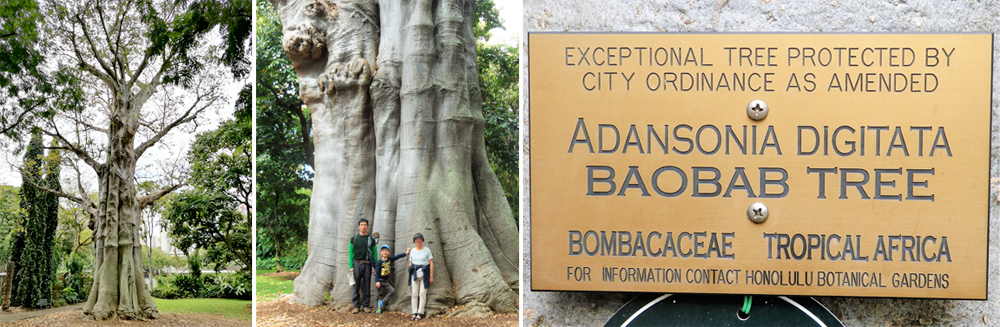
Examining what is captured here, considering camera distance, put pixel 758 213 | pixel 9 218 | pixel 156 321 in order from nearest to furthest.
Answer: pixel 758 213, pixel 9 218, pixel 156 321

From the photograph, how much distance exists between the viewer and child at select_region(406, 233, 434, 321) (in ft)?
11.4

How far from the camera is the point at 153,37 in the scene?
3559 mm

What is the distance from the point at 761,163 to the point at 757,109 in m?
0.17

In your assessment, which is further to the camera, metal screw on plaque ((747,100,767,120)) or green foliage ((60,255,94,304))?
green foliage ((60,255,94,304))

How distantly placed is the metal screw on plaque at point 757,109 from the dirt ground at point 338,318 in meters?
2.16

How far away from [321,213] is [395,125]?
0.80 metres

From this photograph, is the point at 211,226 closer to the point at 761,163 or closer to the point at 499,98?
→ the point at 499,98

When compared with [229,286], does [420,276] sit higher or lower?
higher

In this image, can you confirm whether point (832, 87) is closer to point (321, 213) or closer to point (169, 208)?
point (321, 213)

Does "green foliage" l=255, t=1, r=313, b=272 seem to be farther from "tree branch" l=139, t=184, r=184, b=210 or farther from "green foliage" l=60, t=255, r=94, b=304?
"green foliage" l=60, t=255, r=94, b=304

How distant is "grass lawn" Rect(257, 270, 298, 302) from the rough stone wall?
2.40 m

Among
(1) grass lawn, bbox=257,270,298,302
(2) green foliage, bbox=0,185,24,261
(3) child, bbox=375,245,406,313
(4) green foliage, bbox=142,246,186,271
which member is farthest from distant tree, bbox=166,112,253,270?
(3) child, bbox=375,245,406,313

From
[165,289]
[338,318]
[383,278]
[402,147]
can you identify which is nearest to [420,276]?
[383,278]

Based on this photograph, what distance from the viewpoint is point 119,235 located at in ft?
12.0
